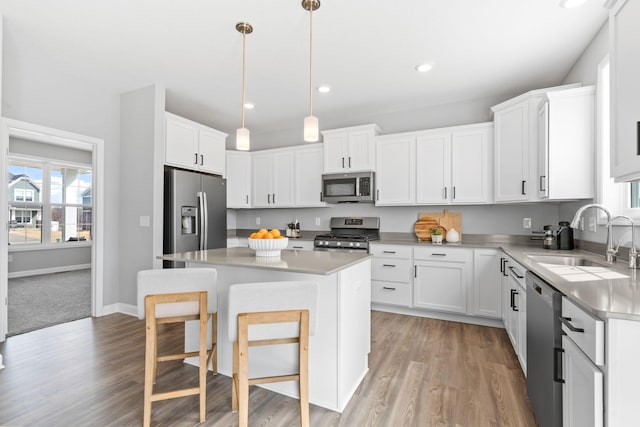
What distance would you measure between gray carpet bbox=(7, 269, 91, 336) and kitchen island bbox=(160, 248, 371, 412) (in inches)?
95.7

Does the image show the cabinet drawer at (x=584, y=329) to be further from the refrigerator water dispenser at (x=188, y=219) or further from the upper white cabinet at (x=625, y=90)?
the refrigerator water dispenser at (x=188, y=219)

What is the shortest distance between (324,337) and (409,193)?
254 cm

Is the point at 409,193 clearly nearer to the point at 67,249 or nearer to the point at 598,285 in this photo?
the point at 598,285

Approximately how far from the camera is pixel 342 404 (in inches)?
72.3

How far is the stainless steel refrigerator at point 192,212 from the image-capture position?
3520 millimetres

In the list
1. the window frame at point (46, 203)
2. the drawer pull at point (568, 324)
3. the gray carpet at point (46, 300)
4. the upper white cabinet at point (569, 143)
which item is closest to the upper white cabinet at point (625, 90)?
the drawer pull at point (568, 324)

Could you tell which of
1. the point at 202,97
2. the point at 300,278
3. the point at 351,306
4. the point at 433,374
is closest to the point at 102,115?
the point at 202,97

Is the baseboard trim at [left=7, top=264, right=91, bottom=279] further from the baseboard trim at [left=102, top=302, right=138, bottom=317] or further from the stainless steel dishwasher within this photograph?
the stainless steel dishwasher

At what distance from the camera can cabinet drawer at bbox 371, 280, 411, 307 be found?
362cm

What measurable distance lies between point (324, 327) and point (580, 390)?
47.0 inches

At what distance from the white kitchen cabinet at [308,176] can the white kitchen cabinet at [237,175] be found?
2.94 ft

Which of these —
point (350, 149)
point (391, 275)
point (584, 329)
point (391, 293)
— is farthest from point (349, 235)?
point (584, 329)

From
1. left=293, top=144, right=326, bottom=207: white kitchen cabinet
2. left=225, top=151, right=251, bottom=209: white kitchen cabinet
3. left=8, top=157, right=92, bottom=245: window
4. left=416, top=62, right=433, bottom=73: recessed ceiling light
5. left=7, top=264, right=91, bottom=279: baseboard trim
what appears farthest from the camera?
left=8, top=157, right=92, bottom=245: window

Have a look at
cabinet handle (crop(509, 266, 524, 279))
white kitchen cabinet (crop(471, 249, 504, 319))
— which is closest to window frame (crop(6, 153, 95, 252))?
white kitchen cabinet (crop(471, 249, 504, 319))
